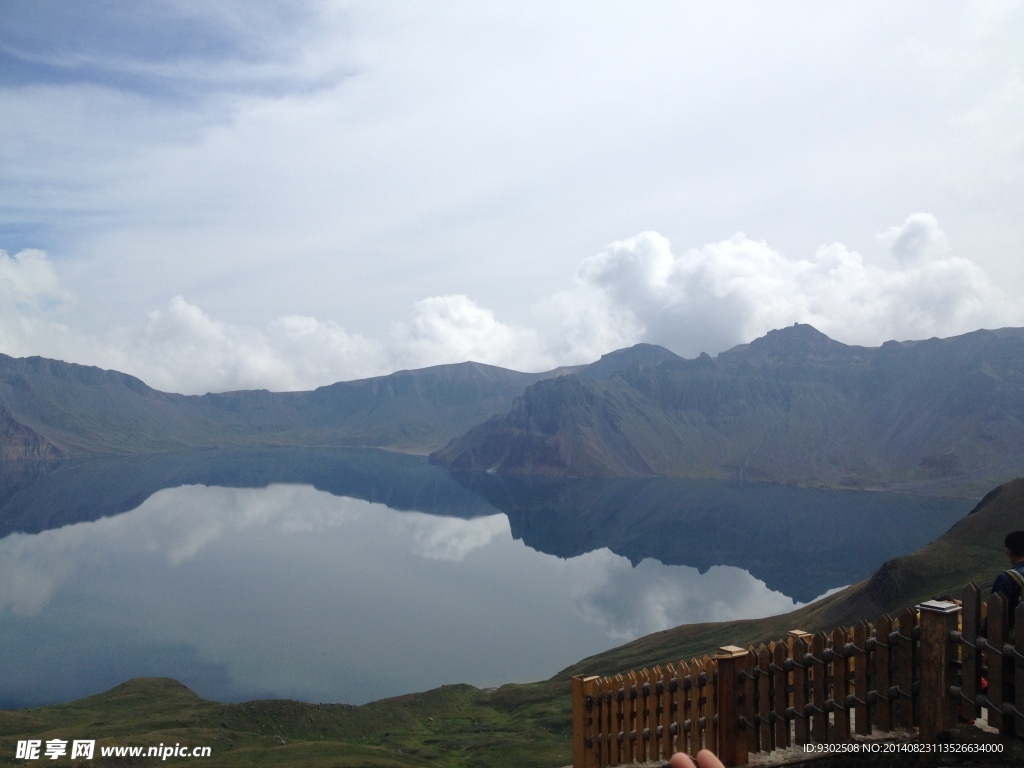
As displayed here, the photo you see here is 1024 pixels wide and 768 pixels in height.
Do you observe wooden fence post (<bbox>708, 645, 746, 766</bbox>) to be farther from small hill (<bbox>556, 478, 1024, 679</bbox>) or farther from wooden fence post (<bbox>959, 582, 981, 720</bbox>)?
small hill (<bbox>556, 478, 1024, 679</bbox>)

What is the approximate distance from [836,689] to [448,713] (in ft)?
164

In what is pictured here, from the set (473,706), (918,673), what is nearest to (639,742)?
(918,673)

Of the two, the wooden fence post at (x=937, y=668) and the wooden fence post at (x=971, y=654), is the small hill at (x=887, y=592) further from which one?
the wooden fence post at (x=971, y=654)

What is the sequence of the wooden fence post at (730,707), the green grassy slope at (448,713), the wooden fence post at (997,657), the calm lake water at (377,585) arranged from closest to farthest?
1. the wooden fence post at (997,657)
2. the wooden fence post at (730,707)
3. the green grassy slope at (448,713)
4. the calm lake water at (377,585)

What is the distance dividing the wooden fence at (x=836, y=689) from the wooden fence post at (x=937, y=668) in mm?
12

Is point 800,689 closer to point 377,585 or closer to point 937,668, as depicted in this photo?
point 937,668

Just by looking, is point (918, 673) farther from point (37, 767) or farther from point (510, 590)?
point (510, 590)

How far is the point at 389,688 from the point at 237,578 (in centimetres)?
5959

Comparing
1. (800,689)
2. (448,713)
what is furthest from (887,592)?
(800,689)

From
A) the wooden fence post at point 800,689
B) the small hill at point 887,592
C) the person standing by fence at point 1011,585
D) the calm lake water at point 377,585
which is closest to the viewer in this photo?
the person standing by fence at point 1011,585

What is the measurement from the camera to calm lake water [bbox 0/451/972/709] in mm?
74625
